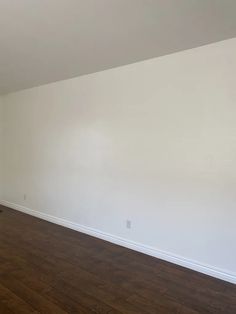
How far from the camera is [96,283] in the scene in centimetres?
287

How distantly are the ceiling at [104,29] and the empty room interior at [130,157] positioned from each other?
0.5 inches

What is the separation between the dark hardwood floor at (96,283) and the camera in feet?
8.14

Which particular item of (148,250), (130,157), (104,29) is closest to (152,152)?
(130,157)

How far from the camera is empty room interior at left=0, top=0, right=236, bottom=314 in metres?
2.53

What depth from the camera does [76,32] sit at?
2.83m

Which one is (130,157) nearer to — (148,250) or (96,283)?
(148,250)

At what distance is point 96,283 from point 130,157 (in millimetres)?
1641

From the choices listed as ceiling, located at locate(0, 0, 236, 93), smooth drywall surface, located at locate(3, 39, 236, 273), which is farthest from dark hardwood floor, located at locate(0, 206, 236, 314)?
ceiling, located at locate(0, 0, 236, 93)

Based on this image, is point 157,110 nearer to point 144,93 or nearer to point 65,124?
point 144,93

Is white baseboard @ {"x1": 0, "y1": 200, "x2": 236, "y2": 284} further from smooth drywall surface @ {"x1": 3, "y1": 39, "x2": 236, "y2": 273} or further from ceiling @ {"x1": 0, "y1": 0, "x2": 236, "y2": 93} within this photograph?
ceiling @ {"x1": 0, "y1": 0, "x2": 236, "y2": 93}

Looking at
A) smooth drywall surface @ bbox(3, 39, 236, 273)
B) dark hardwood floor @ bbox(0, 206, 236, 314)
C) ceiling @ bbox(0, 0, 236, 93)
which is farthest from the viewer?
smooth drywall surface @ bbox(3, 39, 236, 273)

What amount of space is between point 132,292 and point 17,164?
4.10 metres

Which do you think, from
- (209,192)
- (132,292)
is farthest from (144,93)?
(132,292)

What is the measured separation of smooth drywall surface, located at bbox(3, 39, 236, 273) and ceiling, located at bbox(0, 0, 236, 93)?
32cm
